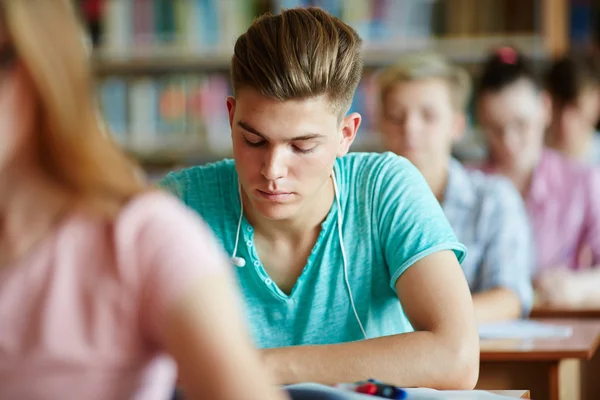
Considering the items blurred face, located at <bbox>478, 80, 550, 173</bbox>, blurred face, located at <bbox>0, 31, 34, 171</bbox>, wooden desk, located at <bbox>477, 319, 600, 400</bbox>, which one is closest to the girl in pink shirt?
blurred face, located at <bbox>0, 31, 34, 171</bbox>

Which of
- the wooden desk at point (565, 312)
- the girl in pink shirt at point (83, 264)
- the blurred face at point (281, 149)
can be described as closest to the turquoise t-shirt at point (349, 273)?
the blurred face at point (281, 149)

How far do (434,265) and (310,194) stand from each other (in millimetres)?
249

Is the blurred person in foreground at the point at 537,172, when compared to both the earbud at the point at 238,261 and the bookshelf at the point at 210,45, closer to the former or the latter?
the bookshelf at the point at 210,45

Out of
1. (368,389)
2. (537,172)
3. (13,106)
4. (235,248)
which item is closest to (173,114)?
(537,172)

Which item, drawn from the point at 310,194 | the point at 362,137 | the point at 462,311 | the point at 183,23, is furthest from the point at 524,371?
the point at 183,23

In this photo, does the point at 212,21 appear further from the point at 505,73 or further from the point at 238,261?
the point at 238,261

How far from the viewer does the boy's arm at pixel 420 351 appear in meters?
1.36

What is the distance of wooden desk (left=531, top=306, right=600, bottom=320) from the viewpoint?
245 cm

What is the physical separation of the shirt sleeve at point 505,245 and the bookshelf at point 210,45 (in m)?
1.76

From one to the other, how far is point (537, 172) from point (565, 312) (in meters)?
0.82

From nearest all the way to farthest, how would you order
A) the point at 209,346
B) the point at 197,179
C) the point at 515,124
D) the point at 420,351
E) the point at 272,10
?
the point at 209,346, the point at 420,351, the point at 197,179, the point at 515,124, the point at 272,10

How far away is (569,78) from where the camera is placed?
3863mm

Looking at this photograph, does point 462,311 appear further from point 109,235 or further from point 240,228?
point 109,235

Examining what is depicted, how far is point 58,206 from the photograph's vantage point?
808 mm
